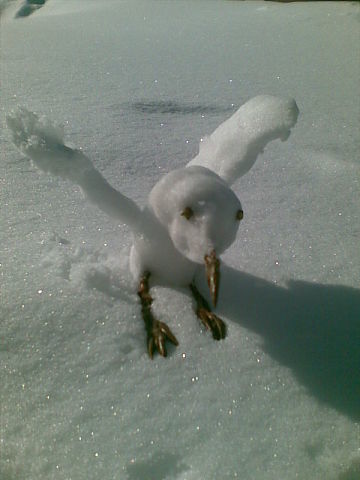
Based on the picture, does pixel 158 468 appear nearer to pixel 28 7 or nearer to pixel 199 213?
pixel 199 213

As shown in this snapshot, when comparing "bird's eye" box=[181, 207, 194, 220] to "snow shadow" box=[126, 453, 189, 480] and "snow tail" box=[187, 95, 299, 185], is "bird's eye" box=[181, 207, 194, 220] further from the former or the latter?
"snow shadow" box=[126, 453, 189, 480]

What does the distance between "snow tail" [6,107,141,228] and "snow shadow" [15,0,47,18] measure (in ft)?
10.2

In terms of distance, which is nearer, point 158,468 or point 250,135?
point 158,468

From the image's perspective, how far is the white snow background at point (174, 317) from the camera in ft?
2.64

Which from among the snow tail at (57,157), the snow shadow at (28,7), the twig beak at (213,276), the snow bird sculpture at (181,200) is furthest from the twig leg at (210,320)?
the snow shadow at (28,7)

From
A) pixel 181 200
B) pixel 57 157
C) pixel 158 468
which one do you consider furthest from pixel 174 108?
pixel 158 468

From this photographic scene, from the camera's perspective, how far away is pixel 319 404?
2.93 ft

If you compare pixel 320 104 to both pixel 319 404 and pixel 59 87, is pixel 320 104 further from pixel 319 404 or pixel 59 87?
pixel 319 404

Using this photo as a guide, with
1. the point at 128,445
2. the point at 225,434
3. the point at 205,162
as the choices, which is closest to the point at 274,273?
the point at 205,162

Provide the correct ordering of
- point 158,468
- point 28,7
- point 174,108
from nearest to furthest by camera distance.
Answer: point 158,468
point 174,108
point 28,7

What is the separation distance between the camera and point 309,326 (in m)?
1.06

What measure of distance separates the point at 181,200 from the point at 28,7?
3697 millimetres

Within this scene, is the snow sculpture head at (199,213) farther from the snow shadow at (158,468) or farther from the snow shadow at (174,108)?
the snow shadow at (174,108)

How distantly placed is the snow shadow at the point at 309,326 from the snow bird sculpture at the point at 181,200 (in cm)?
11
